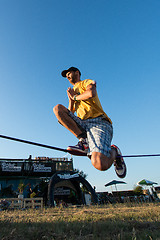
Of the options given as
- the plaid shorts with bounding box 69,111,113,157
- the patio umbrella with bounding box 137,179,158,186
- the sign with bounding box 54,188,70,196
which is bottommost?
the sign with bounding box 54,188,70,196

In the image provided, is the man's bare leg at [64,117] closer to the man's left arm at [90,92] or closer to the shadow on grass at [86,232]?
the man's left arm at [90,92]

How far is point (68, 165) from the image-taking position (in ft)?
85.6

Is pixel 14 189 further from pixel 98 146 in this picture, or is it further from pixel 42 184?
pixel 98 146

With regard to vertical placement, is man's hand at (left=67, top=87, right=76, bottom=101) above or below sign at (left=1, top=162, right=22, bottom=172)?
below

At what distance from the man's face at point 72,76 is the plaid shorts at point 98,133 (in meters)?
1.07

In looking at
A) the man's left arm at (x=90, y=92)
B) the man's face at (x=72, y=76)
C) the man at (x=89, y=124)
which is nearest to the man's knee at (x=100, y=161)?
the man at (x=89, y=124)

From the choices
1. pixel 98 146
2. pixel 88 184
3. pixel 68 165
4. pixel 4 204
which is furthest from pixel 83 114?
pixel 68 165

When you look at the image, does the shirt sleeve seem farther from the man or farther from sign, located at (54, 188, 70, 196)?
sign, located at (54, 188, 70, 196)

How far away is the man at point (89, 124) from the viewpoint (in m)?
3.08

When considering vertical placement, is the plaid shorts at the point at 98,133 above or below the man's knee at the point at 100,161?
above

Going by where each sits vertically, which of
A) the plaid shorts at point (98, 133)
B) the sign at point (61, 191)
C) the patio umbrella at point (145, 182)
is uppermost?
the plaid shorts at point (98, 133)

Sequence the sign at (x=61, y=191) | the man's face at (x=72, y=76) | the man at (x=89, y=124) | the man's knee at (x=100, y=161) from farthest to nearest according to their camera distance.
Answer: the sign at (x=61, y=191) < the man's face at (x=72, y=76) < the man at (x=89, y=124) < the man's knee at (x=100, y=161)

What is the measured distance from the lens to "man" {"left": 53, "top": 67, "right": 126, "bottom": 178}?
10.1ft

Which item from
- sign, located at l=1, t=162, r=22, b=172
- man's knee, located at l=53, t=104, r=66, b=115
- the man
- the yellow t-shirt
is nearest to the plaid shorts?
the man
